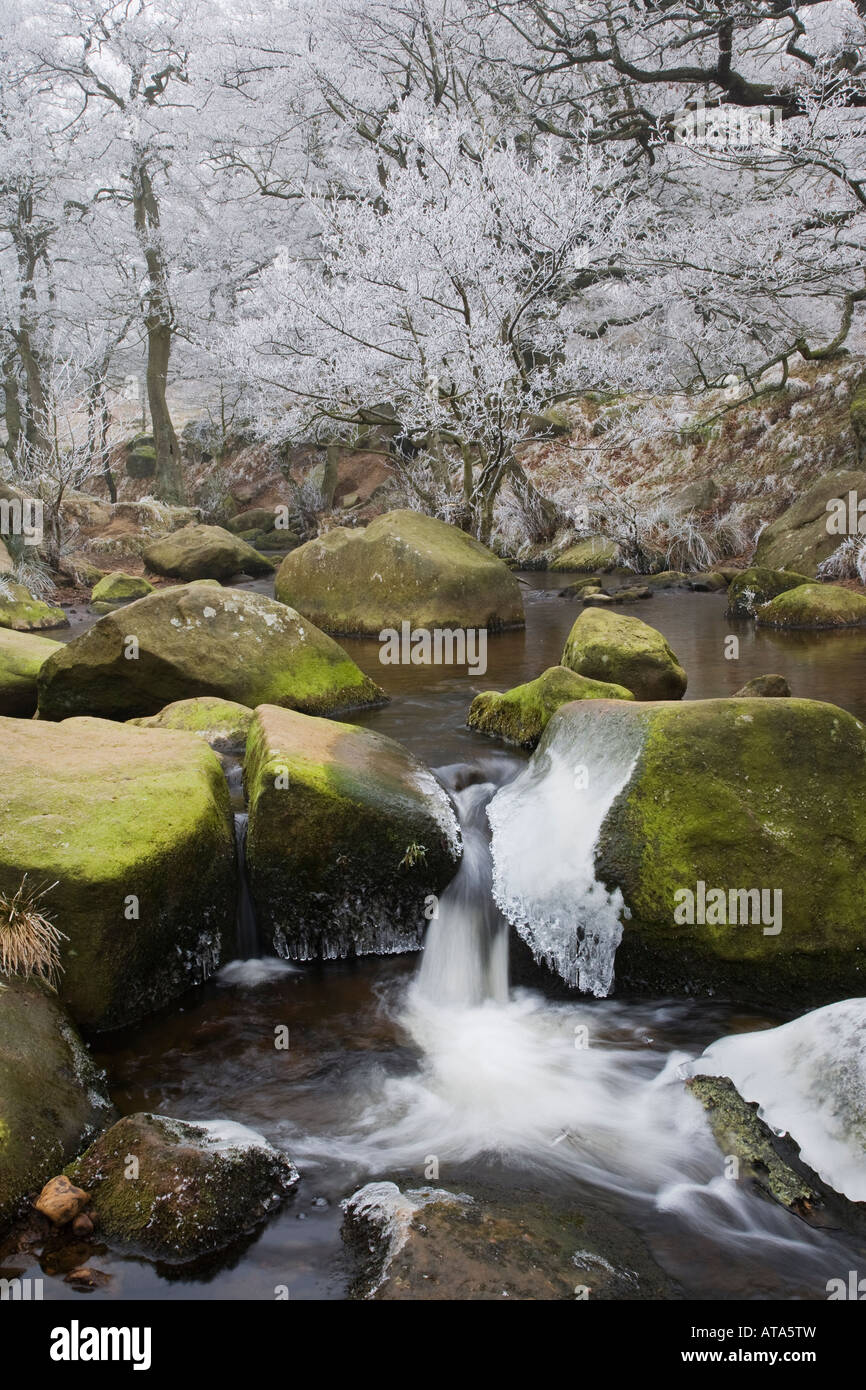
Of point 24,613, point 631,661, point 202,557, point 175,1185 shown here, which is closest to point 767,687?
point 631,661

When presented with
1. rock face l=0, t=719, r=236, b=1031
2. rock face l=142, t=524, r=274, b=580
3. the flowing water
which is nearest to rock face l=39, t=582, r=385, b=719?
rock face l=0, t=719, r=236, b=1031

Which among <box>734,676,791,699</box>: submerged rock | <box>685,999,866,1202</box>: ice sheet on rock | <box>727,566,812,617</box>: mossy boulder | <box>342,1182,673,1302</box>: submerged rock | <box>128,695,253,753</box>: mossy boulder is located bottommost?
<box>342,1182,673,1302</box>: submerged rock

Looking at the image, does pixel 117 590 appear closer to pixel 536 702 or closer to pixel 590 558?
pixel 590 558

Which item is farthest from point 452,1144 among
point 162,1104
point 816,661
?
point 816,661

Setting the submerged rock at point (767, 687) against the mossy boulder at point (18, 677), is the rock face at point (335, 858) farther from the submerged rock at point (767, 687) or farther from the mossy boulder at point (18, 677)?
the mossy boulder at point (18, 677)

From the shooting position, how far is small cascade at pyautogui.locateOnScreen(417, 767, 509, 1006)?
446 centimetres

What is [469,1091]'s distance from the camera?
12.3ft

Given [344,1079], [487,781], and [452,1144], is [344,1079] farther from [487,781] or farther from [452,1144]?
[487,781]

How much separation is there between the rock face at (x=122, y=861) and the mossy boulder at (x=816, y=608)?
27.7 feet

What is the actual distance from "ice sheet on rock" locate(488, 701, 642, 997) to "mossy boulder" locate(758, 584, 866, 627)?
679cm

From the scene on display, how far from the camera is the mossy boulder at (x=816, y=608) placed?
1099cm

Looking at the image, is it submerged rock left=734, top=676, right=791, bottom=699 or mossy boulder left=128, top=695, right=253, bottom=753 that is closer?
mossy boulder left=128, top=695, right=253, bottom=753

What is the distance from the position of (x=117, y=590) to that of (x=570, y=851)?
37.8ft

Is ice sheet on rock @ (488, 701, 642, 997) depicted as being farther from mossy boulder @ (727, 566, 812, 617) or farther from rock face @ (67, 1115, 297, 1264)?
mossy boulder @ (727, 566, 812, 617)
